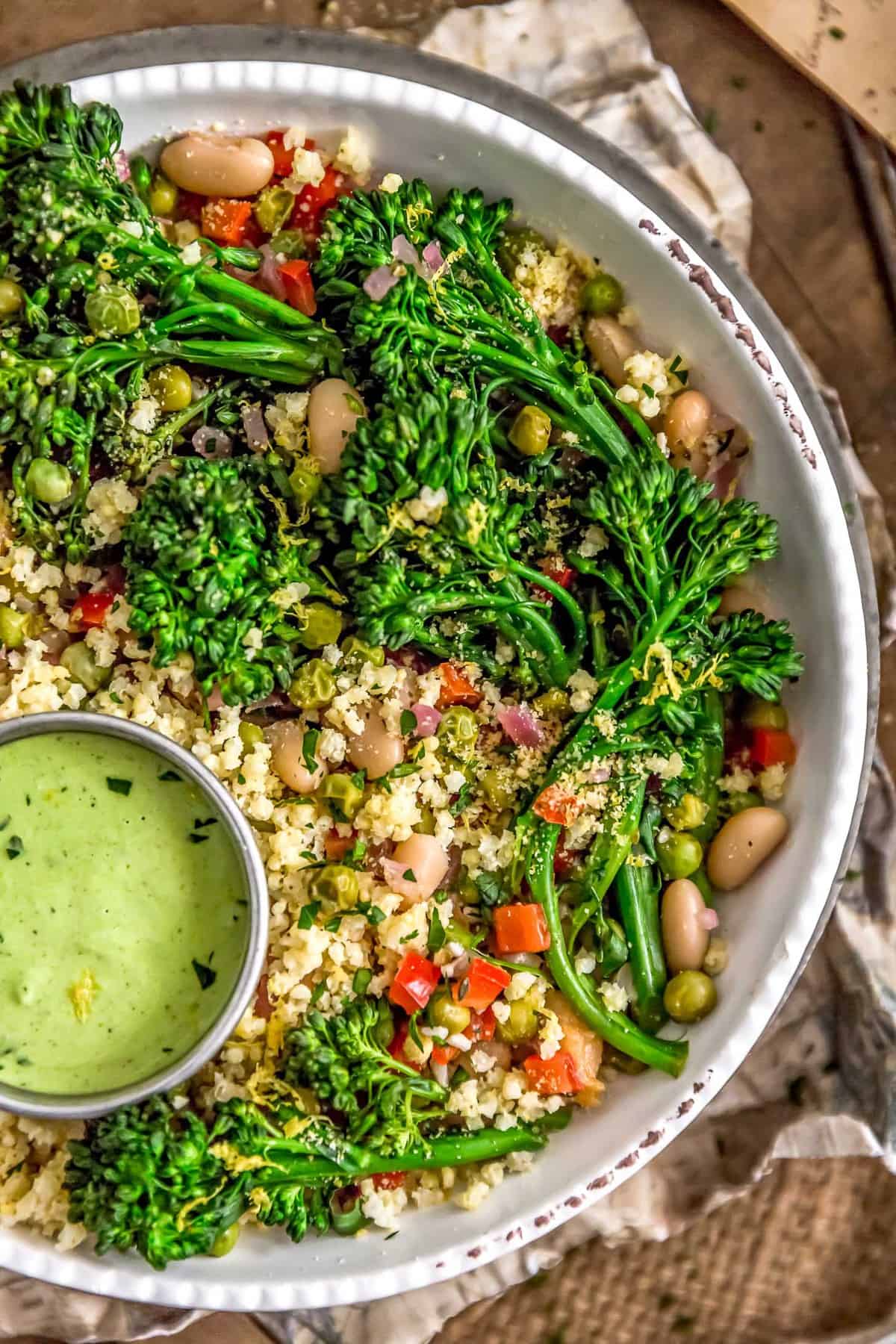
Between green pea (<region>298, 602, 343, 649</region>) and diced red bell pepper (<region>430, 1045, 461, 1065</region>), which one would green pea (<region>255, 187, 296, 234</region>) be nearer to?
green pea (<region>298, 602, 343, 649</region>)

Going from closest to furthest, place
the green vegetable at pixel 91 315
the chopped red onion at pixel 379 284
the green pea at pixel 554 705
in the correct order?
the green vegetable at pixel 91 315 → the chopped red onion at pixel 379 284 → the green pea at pixel 554 705

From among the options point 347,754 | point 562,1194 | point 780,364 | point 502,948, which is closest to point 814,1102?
point 562,1194

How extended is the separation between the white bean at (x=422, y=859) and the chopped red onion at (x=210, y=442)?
2.94 ft

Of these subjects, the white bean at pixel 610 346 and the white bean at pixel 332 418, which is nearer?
the white bean at pixel 332 418

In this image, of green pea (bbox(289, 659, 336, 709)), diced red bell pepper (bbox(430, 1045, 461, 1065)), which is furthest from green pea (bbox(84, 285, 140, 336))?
diced red bell pepper (bbox(430, 1045, 461, 1065))

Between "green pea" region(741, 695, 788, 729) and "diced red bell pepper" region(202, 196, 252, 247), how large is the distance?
1497 mm

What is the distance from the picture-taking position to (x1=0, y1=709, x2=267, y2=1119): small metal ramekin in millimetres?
2215

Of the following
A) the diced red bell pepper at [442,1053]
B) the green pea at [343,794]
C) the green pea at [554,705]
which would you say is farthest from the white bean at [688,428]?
the diced red bell pepper at [442,1053]

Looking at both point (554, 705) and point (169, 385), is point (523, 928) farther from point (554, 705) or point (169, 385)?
point (169, 385)

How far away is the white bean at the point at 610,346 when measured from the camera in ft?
8.16

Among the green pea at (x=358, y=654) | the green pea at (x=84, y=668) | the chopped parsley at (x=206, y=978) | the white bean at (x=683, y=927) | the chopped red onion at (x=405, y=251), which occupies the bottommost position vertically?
the chopped parsley at (x=206, y=978)

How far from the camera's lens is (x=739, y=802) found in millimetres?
2541

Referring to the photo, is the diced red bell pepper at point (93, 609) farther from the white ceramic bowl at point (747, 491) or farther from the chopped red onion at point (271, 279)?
the white ceramic bowl at point (747, 491)

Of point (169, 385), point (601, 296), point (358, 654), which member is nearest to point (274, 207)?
point (169, 385)
